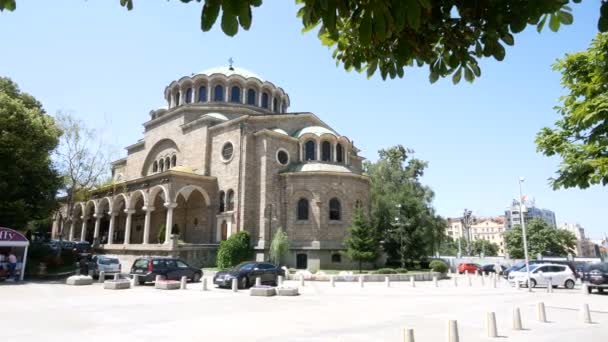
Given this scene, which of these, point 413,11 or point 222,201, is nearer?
point 413,11

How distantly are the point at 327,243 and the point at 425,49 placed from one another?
88.7ft

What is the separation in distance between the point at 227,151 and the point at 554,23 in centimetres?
3128

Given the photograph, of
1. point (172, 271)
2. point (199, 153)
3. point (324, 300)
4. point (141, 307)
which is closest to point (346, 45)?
point (141, 307)

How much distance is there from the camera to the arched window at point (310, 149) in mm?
34656

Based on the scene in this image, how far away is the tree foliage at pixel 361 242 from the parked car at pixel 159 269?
37.1ft

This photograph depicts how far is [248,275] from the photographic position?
2034 cm

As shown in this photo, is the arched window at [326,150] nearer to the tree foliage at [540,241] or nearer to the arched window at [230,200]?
A: the arched window at [230,200]

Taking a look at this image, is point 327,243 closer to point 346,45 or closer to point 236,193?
point 236,193

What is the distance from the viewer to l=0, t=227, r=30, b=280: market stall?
68.6 feet

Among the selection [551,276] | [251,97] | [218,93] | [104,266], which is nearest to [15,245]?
[104,266]

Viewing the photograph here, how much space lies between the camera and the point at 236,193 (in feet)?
103

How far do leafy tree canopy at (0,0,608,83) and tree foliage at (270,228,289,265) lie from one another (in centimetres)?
2369

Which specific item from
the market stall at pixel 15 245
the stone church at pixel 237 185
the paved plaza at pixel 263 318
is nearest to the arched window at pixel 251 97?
the stone church at pixel 237 185

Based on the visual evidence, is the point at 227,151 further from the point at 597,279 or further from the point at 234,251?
the point at 597,279
